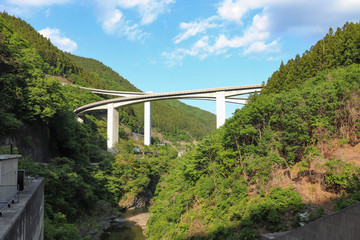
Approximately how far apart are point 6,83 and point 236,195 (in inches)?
850

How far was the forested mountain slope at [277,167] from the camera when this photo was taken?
15477 mm

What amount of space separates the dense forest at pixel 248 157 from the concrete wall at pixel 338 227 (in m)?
6.34

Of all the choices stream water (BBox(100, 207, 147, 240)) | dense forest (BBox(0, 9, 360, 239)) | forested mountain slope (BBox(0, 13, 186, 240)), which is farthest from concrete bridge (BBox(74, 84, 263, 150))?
stream water (BBox(100, 207, 147, 240))

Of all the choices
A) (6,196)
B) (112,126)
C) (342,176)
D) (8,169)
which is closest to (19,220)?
(6,196)

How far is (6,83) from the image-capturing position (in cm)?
2277

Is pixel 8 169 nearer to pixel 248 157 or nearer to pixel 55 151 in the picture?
pixel 248 157

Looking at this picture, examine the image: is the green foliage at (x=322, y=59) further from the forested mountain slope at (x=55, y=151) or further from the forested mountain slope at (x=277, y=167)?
the forested mountain slope at (x=55, y=151)

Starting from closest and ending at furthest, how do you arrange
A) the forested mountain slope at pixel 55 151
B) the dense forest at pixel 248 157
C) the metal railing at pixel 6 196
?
the metal railing at pixel 6 196
the dense forest at pixel 248 157
the forested mountain slope at pixel 55 151

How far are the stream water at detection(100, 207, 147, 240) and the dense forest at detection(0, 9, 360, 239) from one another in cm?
200

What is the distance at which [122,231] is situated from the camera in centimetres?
3039

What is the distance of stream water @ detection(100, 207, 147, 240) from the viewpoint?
93.2ft

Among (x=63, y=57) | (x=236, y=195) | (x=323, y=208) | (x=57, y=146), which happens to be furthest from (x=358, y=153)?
(x=63, y=57)

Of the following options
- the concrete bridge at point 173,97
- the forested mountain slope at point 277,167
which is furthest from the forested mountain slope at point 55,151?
the concrete bridge at point 173,97

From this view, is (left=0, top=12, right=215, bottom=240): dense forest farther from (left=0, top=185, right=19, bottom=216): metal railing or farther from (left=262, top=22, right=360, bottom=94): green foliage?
(left=262, top=22, right=360, bottom=94): green foliage
